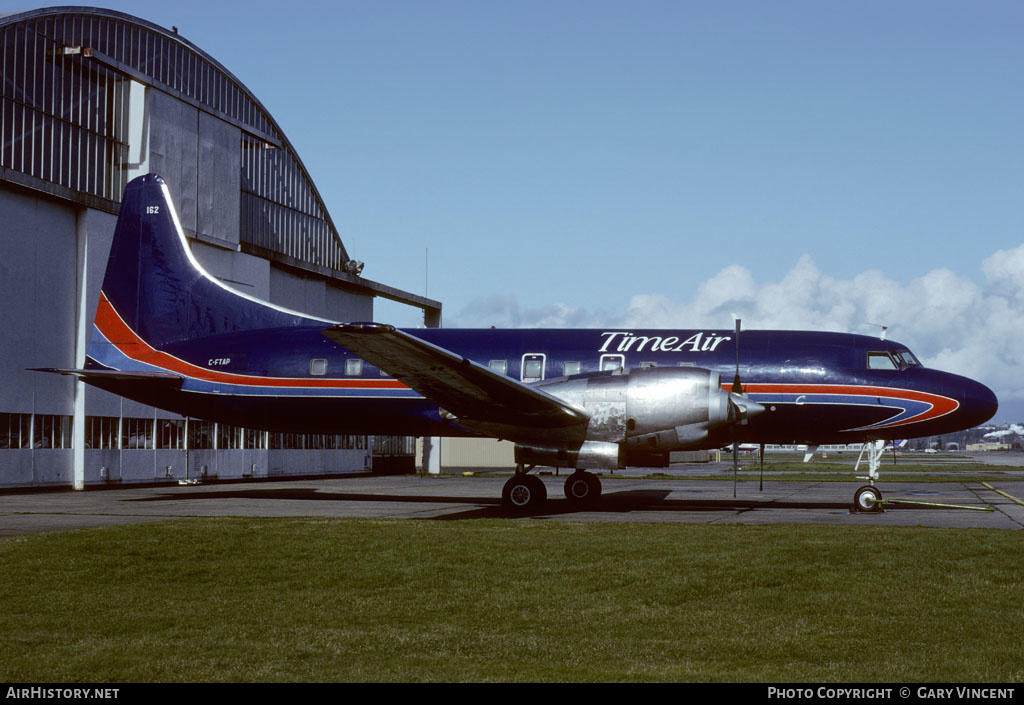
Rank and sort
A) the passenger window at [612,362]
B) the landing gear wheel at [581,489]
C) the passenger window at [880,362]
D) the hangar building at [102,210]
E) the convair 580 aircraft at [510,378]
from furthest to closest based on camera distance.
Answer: the hangar building at [102,210] → the landing gear wheel at [581,489] → the passenger window at [612,362] → the passenger window at [880,362] → the convair 580 aircraft at [510,378]

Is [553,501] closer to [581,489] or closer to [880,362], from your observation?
[581,489]

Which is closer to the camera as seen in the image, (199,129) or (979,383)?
(979,383)

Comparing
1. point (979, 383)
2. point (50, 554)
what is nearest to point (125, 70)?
point (50, 554)

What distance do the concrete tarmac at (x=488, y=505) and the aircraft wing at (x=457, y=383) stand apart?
222 cm

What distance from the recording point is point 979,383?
24906 mm

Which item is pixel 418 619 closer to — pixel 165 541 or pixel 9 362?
pixel 165 541

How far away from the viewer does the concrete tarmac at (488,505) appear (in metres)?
21.6

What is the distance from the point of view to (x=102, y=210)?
120 ft

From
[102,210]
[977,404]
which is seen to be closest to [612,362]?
[977,404]

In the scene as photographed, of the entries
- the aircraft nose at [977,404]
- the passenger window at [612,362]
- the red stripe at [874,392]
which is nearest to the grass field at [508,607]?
the red stripe at [874,392]

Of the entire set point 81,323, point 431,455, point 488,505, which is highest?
point 81,323

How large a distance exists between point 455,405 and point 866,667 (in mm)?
15907

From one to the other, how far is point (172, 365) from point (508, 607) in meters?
19.8

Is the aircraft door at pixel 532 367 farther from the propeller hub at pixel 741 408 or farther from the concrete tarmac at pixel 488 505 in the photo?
the propeller hub at pixel 741 408
